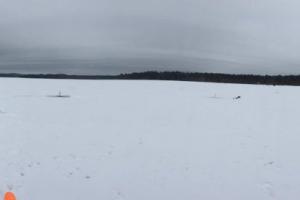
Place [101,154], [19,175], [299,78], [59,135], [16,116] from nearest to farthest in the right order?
[19,175] < [101,154] < [59,135] < [16,116] < [299,78]

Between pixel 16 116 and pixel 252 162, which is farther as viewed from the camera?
pixel 16 116

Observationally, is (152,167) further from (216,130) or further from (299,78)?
(299,78)

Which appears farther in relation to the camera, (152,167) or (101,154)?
(101,154)

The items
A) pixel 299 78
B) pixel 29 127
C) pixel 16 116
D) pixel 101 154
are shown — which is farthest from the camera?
pixel 299 78

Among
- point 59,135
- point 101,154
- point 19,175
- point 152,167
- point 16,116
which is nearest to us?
point 19,175

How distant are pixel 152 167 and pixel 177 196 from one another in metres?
1.59

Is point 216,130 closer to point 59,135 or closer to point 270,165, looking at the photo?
point 270,165

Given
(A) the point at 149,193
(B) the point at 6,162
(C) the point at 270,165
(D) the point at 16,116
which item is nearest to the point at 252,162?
(C) the point at 270,165

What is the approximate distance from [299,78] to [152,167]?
9084 centimetres

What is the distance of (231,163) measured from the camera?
841cm

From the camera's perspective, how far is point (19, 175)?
728 cm

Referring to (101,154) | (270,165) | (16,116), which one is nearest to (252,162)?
(270,165)

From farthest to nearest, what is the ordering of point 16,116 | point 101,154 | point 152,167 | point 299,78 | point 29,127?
point 299,78
point 16,116
point 29,127
point 101,154
point 152,167

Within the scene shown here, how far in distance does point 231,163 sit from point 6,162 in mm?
5423
